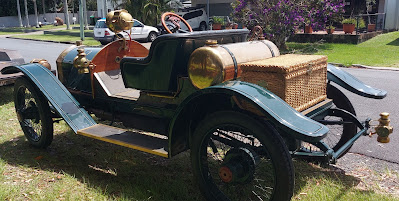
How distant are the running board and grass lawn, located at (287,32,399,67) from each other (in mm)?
7727

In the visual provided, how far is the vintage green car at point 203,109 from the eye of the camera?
2.62 meters

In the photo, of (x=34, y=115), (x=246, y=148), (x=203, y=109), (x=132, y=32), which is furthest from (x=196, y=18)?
(x=246, y=148)

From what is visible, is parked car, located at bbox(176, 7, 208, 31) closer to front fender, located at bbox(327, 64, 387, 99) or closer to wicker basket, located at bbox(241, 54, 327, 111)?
front fender, located at bbox(327, 64, 387, 99)

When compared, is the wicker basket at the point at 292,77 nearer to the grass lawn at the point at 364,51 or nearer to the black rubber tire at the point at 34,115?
the black rubber tire at the point at 34,115

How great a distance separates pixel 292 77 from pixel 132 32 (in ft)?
54.3

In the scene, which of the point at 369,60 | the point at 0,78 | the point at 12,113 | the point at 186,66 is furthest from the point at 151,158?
the point at 369,60

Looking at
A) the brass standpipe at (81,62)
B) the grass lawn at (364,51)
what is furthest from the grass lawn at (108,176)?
the grass lawn at (364,51)

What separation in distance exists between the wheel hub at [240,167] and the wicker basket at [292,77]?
529 millimetres

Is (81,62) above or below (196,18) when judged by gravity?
below

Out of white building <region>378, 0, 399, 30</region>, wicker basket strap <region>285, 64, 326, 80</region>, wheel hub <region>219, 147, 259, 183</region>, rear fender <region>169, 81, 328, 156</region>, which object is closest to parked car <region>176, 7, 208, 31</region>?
white building <region>378, 0, 399, 30</region>

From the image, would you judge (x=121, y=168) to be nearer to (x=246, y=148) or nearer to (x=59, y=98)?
(x=59, y=98)

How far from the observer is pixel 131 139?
338cm

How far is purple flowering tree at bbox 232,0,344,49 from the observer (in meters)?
13.0

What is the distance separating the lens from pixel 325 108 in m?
3.38
